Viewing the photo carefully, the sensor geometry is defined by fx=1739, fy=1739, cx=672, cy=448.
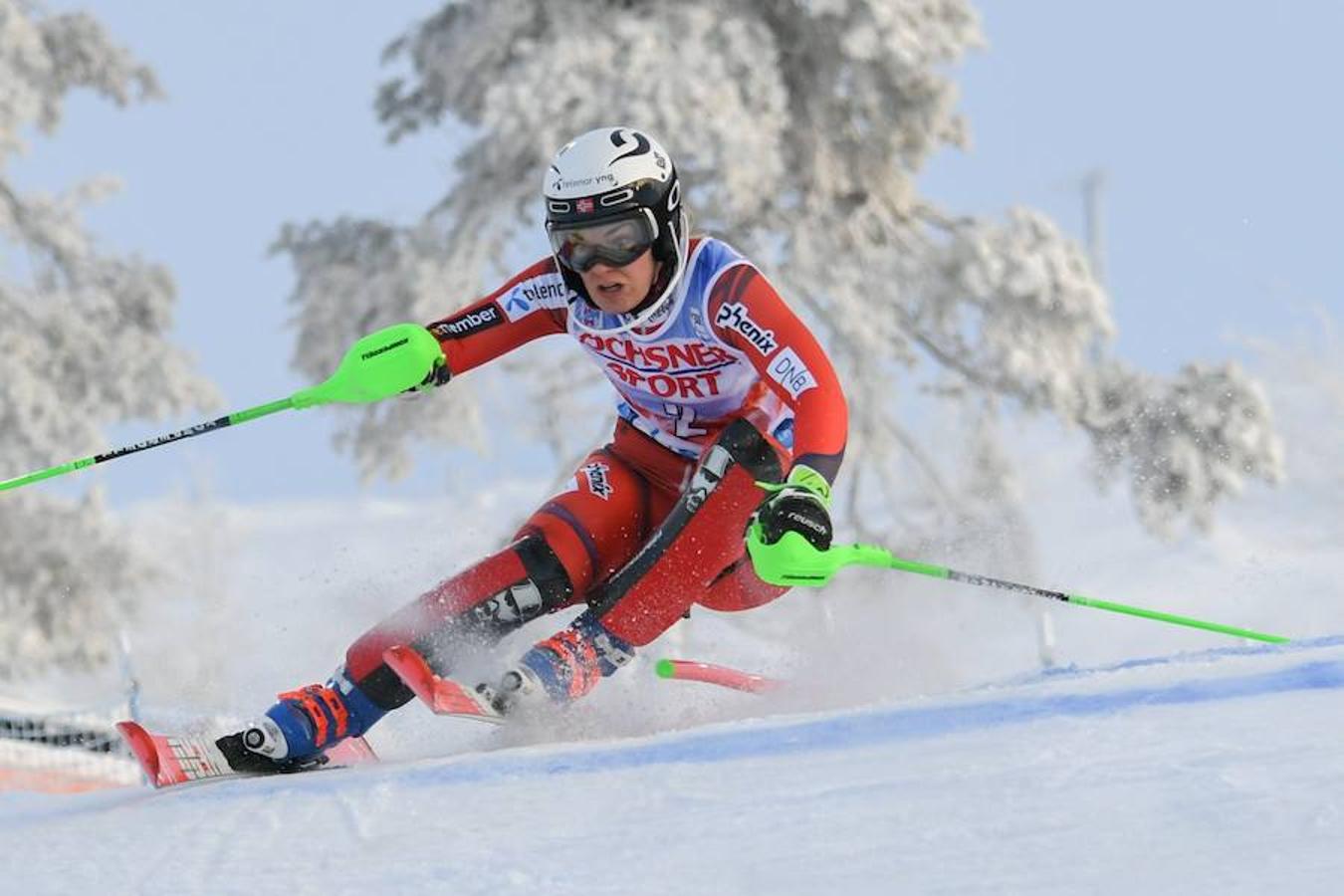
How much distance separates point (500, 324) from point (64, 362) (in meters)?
11.0

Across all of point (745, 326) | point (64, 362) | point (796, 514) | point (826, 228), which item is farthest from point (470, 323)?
point (64, 362)

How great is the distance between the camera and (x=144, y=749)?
4449 mm

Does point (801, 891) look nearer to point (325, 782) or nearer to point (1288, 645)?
point (325, 782)

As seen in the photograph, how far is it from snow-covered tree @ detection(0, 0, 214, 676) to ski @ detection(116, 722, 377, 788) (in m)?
10.7

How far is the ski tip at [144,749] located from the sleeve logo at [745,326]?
Answer: 6.03 ft

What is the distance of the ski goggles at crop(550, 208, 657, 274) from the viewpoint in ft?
15.1

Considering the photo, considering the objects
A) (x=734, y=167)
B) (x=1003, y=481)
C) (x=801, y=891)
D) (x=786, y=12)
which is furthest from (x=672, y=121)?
(x=801, y=891)

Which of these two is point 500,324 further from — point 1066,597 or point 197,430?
point 1066,597

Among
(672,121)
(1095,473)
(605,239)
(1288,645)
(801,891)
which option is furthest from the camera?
(1095,473)

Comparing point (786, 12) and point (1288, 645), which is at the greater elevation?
point (786, 12)

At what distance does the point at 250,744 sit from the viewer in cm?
454

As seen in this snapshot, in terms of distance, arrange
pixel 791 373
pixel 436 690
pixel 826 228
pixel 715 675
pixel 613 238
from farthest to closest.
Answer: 1. pixel 826 228
2. pixel 715 675
3. pixel 613 238
4. pixel 791 373
5. pixel 436 690

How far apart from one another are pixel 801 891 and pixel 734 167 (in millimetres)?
10545

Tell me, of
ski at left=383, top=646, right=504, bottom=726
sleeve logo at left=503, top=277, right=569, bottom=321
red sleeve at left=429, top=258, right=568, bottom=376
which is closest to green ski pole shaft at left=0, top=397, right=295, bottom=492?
red sleeve at left=429, top=258, right=568, bottom=376
